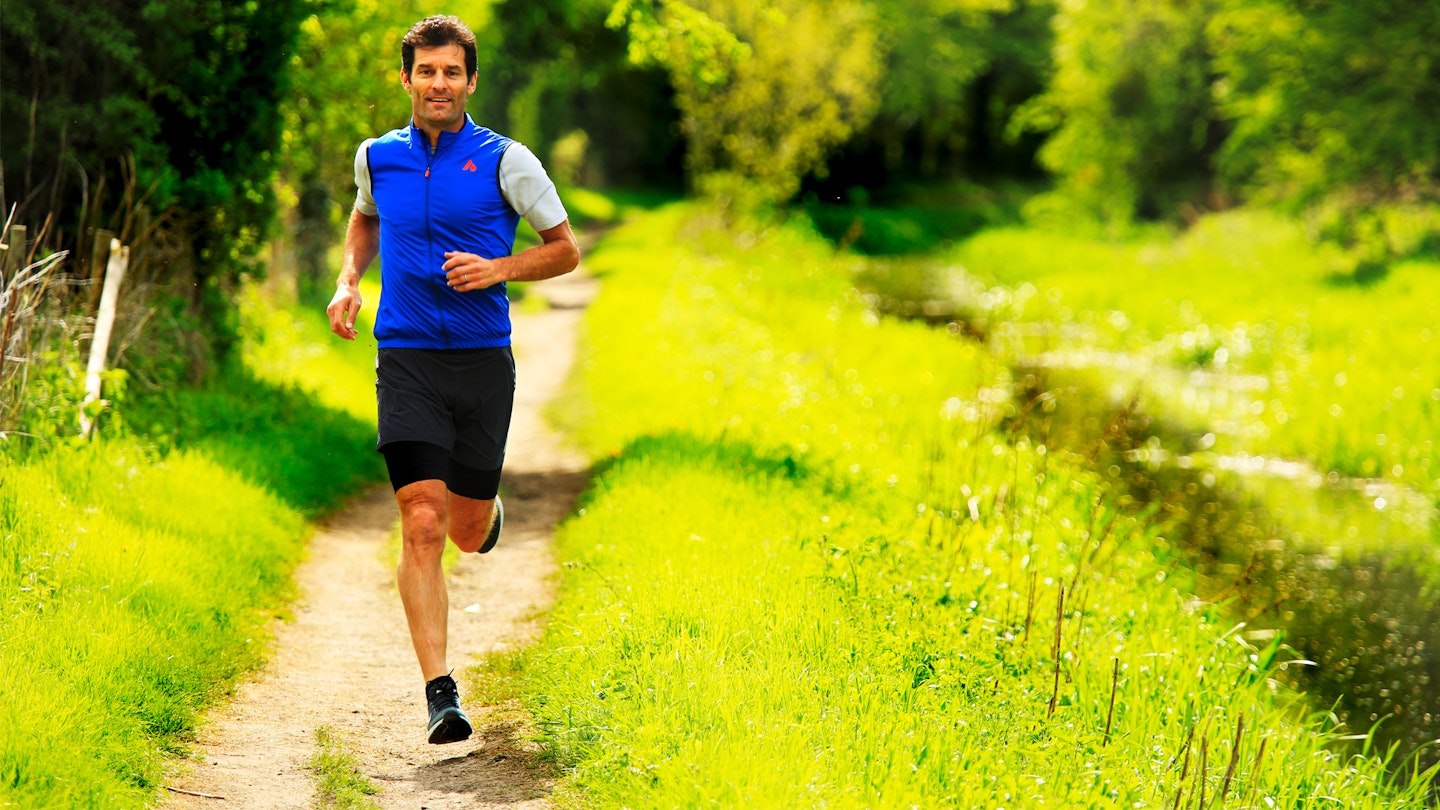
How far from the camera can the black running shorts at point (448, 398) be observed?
519cm

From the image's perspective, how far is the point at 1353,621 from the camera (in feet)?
28.5

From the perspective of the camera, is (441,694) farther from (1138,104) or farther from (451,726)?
(1138,104)

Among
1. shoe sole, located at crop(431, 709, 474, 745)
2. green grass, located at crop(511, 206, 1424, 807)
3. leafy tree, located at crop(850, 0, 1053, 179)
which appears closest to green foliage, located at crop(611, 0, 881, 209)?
green grass, located at crop(511, 206, 1424, 807)

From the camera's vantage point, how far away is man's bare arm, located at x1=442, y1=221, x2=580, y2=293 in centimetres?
506

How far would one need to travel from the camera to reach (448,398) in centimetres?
531

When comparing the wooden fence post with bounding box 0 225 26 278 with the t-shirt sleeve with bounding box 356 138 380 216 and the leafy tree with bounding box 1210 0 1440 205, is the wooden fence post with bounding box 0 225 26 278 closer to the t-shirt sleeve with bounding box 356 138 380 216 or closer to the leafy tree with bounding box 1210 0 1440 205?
the t-shirt sleeve with bounding box 356 138 380 216

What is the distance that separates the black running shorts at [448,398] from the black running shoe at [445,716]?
918 millimetres

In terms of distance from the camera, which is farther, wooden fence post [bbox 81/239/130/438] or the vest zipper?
wooden fence post [bbox 81/239/130/438]

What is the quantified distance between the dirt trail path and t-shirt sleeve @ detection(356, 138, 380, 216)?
6.76ft

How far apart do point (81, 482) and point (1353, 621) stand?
297 inches

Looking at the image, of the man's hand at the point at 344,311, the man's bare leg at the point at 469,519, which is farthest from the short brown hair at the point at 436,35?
the man's bare leg at the point at 469,519

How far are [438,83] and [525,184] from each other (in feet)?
1.61

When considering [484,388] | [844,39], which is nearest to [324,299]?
[484,388]

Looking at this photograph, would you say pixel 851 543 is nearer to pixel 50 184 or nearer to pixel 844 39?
pixel 50 184
